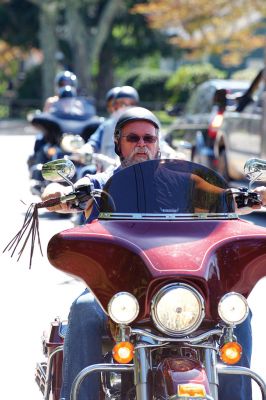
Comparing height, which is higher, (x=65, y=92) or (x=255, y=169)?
(x=65, y=92)

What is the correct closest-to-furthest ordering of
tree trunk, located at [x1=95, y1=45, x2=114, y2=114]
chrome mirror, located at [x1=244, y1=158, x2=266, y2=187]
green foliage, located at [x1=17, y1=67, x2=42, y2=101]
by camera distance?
1. chrome mirror, located at [x1=244, y1=158, x2=266, y2=187]
2. tree trunk, located at [x1=95, y1=45, x2=114, y2=114]
3. green foliage, located at [x1=17, y1=67, x2=42, y2=101]

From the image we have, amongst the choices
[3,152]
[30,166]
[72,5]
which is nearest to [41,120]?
[30,166]

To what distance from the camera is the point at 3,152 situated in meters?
27.5

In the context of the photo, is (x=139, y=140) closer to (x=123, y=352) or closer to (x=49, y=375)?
(x=49, y=375)

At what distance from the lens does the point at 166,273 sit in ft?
12.7

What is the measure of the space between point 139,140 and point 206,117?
1288 centimetres

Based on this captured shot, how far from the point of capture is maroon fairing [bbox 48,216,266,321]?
3.93 m

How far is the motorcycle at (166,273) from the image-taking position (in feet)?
12.8

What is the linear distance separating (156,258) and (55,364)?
1.03m

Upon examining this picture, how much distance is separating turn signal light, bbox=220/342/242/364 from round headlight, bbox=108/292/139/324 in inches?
14.0

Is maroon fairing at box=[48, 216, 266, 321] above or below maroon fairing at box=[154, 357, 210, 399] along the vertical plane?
above

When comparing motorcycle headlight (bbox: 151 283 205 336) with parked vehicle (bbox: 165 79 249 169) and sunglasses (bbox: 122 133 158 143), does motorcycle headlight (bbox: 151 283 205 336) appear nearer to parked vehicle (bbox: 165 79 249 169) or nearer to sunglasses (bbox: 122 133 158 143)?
sunglasses (bbox: 122 133 158 143)

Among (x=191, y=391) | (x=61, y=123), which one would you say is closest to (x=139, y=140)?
(x=191, y=391)

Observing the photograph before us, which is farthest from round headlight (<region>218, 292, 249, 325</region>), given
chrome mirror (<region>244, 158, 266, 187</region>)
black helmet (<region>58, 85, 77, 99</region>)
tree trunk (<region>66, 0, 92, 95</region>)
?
tree trunk (<region>66, 0, 92, 95</region>)
